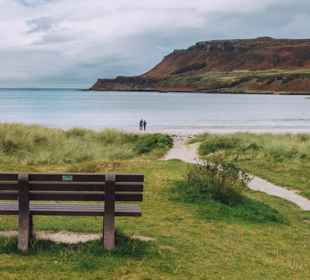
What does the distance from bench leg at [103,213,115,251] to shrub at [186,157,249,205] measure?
5147mm

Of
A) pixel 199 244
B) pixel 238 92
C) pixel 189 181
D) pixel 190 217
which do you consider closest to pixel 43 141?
pixel 189 181

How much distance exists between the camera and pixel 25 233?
6492mm

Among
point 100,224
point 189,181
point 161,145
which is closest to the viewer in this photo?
point 100,224

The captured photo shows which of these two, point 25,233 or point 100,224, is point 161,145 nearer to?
point 100,224

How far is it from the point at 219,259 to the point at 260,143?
63.9ft

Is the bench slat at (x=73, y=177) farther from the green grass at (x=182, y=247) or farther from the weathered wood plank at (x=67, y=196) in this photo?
the green grass at (x=182, y=247)

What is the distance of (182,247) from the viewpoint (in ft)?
23.6

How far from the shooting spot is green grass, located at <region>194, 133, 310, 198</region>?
1716 cm

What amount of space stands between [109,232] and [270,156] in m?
16.8

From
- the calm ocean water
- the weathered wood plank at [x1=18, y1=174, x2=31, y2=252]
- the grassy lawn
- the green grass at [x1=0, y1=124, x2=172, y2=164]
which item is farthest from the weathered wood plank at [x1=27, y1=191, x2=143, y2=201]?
the calm ocean water

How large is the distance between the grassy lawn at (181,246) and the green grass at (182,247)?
0.4 inches

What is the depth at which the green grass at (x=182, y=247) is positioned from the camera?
5.99 m

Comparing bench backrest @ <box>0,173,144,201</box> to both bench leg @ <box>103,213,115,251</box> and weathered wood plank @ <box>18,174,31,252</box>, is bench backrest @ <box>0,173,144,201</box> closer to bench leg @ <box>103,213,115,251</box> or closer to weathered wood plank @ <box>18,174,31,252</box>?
weathered wood plank @ <box>18,174,31,252</box>

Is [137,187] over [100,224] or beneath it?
over
